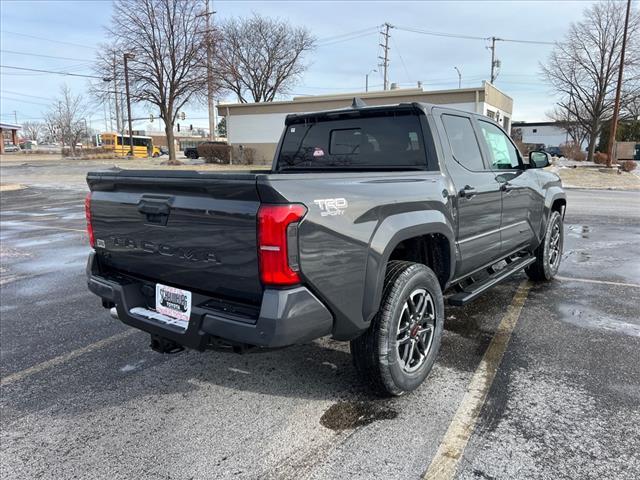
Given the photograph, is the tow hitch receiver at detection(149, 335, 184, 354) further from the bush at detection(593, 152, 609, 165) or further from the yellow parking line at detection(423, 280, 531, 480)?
the bush at detection(593, 152, 609, 165)

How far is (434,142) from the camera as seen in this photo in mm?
3662

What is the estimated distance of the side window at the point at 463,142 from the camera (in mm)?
3922

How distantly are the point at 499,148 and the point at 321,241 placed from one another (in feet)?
10.1

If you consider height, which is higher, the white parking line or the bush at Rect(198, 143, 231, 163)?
the bush at Rect(198, 143, 231, 163)

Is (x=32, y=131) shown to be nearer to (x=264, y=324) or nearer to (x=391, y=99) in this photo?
(x=391, y=99)

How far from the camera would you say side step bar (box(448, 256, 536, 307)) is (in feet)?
12.3

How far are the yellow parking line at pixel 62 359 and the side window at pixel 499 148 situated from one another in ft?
12.2

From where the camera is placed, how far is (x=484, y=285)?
4145 millimetres

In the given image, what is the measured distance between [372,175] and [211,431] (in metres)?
1.79

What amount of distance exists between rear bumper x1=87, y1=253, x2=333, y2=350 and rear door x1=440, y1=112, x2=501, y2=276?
171 cm

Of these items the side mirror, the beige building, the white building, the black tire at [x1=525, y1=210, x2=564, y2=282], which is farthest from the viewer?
the white building

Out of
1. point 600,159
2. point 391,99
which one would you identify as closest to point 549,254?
point 391,99

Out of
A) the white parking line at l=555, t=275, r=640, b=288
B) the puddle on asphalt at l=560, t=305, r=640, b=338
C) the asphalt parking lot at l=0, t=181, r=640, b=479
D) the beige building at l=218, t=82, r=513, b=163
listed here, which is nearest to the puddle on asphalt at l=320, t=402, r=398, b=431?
the asphalt parking lot at l=0, t=181, r=640, b=479

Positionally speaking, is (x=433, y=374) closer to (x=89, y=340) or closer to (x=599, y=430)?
(x=599, y=430)
